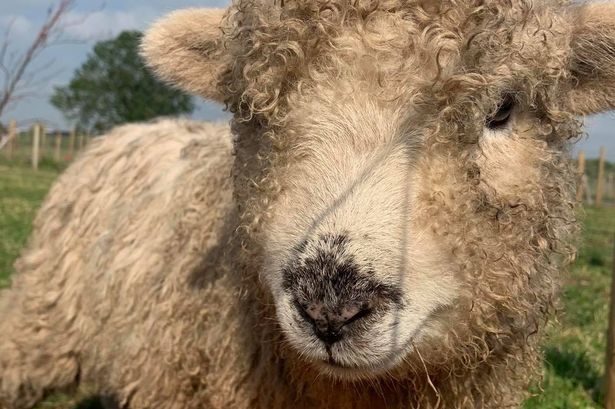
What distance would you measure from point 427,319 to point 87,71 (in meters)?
59.4

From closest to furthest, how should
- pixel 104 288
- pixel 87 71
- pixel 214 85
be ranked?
pixel 214 85, pixel 104 288, pixel 87 71

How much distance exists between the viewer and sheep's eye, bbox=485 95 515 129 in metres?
2.72

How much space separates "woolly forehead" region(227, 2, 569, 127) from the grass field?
1172 mm

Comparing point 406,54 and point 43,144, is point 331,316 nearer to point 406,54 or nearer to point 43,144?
point 406,54

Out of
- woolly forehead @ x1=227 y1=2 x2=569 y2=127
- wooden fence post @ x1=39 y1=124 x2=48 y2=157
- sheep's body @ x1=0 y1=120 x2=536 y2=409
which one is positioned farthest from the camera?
wooden fence post @ x1=39 y1=124 x2=48 y2=157

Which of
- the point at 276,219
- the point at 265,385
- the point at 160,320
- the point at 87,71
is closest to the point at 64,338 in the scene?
the point at 160,320

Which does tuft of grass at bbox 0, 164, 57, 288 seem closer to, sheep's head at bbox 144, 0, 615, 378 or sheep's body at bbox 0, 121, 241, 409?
sheep's body at bbox 0, 121, 241, 409

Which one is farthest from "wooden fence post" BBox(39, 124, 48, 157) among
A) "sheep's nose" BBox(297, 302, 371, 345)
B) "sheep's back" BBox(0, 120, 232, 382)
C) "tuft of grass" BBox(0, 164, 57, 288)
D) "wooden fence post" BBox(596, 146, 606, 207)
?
"sheep's nose" BBox(297, 302, 371, 345)

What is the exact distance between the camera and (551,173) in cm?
287

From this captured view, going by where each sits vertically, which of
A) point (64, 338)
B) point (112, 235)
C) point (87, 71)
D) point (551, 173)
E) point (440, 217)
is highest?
point (87, 71)

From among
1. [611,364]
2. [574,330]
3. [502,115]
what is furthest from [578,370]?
[502,115]

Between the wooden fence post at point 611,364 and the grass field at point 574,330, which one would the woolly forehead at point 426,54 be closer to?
the grass field at point 574,330

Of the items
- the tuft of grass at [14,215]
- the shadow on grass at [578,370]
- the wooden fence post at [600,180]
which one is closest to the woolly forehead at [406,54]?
the shadow on grass at [578,370]

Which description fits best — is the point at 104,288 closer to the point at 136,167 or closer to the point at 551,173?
the point at 136,167
